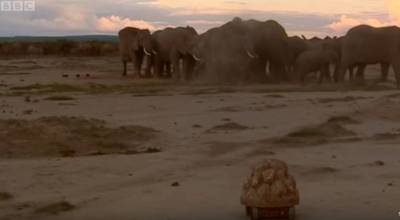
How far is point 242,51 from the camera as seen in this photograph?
87.5 feet

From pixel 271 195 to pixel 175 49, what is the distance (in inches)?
929

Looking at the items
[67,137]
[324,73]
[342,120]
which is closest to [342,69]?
[324,73]

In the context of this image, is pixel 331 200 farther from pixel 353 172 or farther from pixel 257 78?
pixel 257 78

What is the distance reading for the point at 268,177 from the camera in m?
7.02

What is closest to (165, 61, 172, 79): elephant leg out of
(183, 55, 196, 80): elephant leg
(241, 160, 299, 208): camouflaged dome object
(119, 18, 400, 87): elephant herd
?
(119, 18, 400, 87): elephant herd

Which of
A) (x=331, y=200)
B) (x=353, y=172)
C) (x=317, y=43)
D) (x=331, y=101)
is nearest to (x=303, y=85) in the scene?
(x=317, y=43)

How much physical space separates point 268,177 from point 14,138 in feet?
18.9

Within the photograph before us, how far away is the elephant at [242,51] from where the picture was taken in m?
26.5

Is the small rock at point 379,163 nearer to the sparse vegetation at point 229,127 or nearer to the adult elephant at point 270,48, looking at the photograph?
the sparse vegetation at point 229,127

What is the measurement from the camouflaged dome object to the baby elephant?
719 inches

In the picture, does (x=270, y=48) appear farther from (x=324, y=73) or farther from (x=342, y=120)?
(x=342, y=120)

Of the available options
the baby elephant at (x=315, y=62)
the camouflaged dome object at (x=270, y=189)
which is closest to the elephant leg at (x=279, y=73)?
the baby elephant at (x=315, y=62)

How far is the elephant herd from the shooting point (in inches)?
975

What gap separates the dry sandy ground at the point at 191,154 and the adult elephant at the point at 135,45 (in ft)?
42.4
